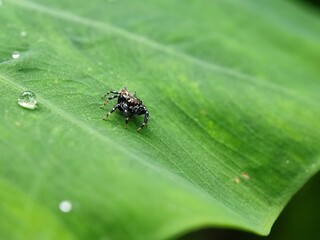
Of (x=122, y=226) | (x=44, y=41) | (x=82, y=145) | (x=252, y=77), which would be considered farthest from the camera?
(x=252, y=77)

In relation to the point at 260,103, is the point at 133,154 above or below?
above

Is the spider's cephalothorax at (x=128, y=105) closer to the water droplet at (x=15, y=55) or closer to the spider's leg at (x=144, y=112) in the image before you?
the spider's leg at (x=144, y=112)

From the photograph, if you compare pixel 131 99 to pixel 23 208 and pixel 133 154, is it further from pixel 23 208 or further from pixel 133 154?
Answer: pixel 23 208

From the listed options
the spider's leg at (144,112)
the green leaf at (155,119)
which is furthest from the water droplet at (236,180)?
the spider's leg at (144,112)

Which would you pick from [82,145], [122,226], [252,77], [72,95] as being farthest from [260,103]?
[122,226]

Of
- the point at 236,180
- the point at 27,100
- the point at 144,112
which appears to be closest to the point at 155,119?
the point at 144,112

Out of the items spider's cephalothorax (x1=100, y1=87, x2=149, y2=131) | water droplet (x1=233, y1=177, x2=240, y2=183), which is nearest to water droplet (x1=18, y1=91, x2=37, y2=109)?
spider's cephalothorax (x1=100, y1=87, x2=149, y2=131)

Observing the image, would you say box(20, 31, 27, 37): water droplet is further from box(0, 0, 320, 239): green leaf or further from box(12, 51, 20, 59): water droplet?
box(12, 51, 20, 59): water droplet
